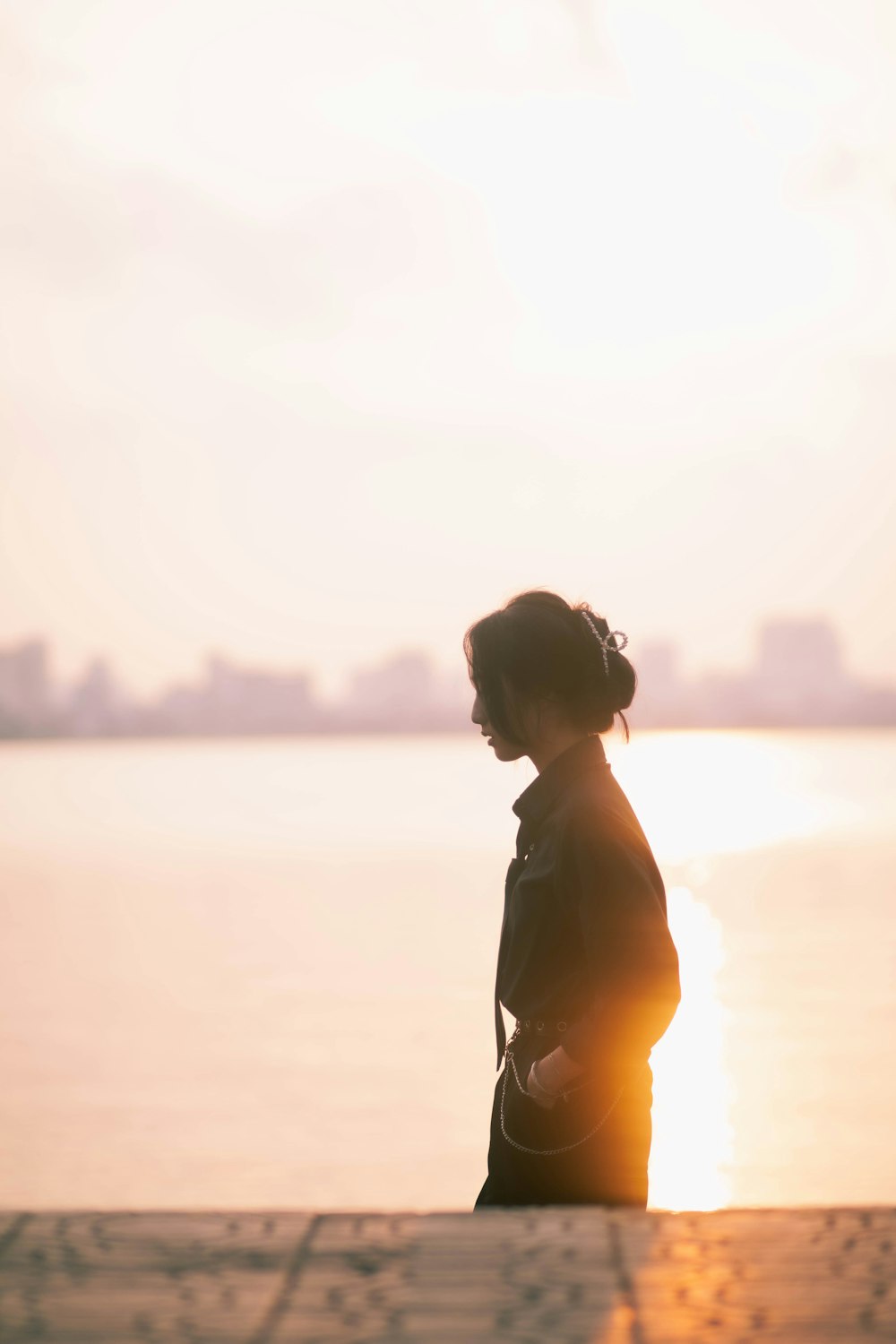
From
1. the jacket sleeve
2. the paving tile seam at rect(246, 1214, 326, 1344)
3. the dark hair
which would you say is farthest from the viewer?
the dark hair

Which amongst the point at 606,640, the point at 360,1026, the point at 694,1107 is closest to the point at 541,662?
the point at 606,640

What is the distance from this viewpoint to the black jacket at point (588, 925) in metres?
2.83

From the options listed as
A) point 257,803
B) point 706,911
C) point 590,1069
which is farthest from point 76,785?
point 590,1069

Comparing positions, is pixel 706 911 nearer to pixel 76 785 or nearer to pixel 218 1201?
pixel 218 1201

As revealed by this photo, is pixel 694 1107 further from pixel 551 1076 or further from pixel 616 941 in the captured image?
pixel 616 941

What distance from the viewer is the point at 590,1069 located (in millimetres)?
2959

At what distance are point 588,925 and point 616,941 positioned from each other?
6cm

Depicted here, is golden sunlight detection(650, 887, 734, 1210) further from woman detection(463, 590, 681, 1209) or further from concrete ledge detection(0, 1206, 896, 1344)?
concrete ledge detection(0, 1206, 896, 1344)

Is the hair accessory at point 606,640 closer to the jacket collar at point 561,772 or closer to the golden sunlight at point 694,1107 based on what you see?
the jacket collar at point 561,772

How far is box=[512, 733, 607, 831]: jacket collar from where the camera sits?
3010 mm

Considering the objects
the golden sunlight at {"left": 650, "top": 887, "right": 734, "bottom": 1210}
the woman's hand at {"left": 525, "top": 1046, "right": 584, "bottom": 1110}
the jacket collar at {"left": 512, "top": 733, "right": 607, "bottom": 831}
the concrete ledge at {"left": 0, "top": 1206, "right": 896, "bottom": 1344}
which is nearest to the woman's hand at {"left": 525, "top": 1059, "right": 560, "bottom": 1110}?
the woman's hand at {"left": 525, "top": 1046, "right": 584, "bottom": 1110}

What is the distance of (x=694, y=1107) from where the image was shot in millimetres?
11703

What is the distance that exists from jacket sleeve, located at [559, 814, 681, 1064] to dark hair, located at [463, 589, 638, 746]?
0.75ft

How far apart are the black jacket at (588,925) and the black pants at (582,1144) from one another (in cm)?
10
